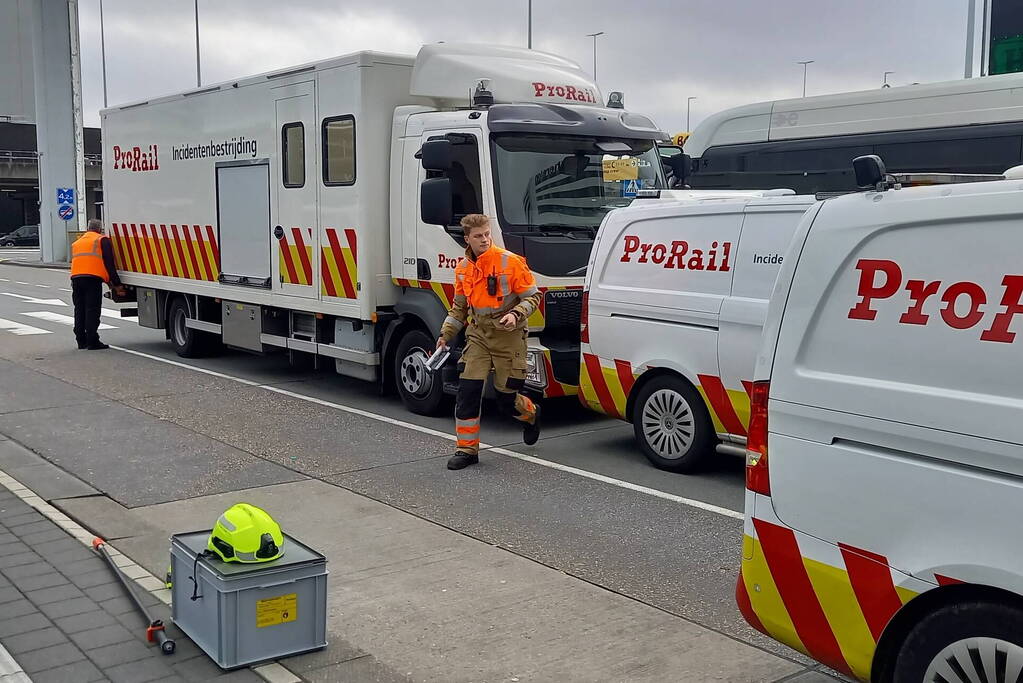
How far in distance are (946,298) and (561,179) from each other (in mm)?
6693

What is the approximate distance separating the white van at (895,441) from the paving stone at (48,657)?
112 inches

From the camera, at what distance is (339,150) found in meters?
10.6

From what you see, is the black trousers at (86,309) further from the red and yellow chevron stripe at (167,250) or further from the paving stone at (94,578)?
the paving stone at (94,578)

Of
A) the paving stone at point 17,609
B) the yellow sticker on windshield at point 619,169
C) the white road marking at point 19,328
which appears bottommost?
the paving stone at point 17,609

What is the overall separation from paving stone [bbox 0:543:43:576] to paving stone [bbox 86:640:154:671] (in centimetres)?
132

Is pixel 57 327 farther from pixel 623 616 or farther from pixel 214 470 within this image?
pixel 623 616

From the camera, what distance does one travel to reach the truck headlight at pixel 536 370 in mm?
9219

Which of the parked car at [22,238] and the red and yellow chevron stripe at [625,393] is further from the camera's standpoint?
the parked car at [22,238]

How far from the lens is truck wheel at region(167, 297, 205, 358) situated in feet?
46.7

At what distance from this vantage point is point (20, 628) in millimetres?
4801

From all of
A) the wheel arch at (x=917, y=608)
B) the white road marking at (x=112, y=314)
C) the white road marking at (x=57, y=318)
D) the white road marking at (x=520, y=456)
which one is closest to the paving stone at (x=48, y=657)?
the wheel arch at (x=917, y=608)

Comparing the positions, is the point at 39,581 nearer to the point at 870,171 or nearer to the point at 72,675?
the point at 72,675

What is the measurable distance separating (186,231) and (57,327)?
5782mm

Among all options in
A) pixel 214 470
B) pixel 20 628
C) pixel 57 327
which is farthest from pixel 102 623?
pixel 57 327
